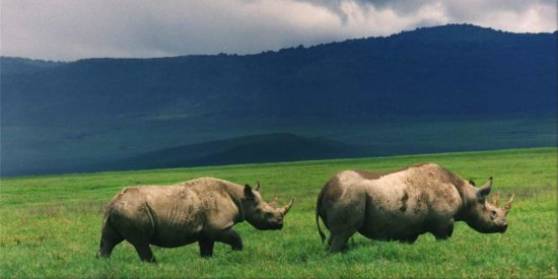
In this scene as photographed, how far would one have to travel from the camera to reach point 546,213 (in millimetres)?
27047

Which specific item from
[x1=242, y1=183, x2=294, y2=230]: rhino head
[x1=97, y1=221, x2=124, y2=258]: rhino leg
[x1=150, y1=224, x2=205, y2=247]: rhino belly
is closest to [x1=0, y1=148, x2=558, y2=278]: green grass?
[x1=97, y1=221, x2=124, y2=258]: rhino leg

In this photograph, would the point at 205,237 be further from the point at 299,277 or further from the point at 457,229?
the point at 457,229

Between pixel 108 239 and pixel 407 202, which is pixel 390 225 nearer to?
pixel 407 202

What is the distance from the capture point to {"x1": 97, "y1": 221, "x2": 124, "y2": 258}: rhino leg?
15570mm

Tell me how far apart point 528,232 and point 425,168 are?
497 cm

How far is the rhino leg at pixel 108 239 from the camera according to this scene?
51.1ft

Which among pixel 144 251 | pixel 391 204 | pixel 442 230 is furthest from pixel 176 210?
pixel 442 230

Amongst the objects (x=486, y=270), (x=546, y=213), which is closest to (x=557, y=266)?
(x=486, y=270)

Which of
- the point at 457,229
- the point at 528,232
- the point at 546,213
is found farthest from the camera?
the point at 546,213

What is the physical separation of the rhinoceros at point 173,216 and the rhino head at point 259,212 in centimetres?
20

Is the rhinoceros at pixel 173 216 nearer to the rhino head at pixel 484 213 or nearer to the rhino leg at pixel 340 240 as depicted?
the rhino leg at pixel 340 240

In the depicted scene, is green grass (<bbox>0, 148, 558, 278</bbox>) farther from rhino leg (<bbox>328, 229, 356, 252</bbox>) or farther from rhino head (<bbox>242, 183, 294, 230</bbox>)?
rhino head (<bbox>242, 183, 294, 230</bbox>)

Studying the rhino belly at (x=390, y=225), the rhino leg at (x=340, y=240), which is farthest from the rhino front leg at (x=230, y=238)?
the rhino belly at (x=390, y=225)

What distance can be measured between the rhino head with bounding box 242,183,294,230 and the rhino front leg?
1086mm
